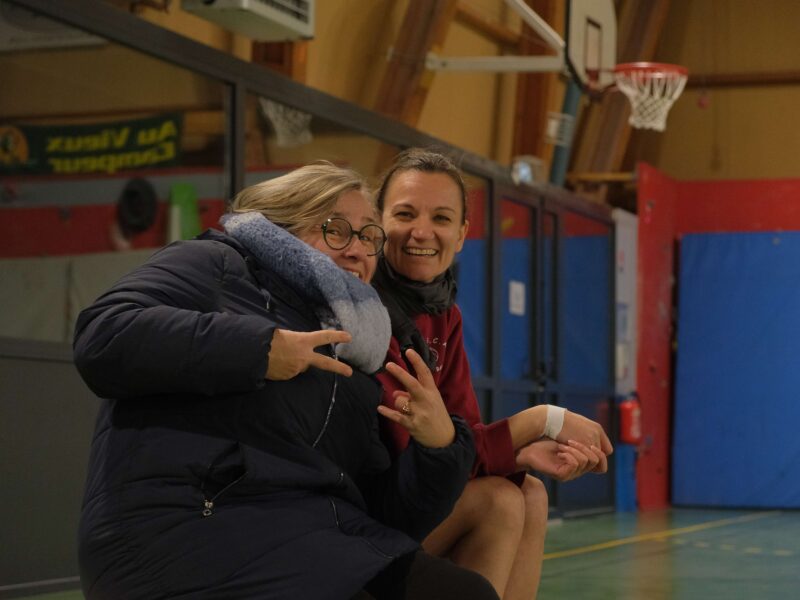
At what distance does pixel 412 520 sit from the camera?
7.20ft

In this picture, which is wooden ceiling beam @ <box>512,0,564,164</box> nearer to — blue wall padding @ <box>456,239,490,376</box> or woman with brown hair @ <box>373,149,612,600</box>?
blue wall padding @ <box>456,239,490,376</box>

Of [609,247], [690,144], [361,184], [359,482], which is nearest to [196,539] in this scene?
[359,482]

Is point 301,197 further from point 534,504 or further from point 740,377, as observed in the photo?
point 740,377

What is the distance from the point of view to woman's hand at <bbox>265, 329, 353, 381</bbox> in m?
1.90

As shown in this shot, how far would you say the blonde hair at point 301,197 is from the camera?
214 cm

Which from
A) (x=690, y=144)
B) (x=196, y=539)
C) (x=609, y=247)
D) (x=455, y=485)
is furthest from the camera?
(x=690, y=144)

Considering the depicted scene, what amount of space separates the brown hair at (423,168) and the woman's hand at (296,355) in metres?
0.82

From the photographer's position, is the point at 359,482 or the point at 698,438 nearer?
the point at 359,482

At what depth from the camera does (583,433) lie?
257 cm

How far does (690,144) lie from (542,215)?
353cm

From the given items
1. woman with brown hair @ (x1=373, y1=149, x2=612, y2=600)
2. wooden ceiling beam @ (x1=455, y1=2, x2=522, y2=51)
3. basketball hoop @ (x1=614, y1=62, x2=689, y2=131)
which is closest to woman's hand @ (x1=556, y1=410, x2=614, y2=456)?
woman with brown hair @ (x1=373, y1=149, x2=612, y2=600)

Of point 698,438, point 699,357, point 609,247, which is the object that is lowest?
point 698,438

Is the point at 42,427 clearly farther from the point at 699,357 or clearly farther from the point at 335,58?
the point at 699,357

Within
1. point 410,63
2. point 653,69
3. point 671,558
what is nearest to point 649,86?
point 653,69
